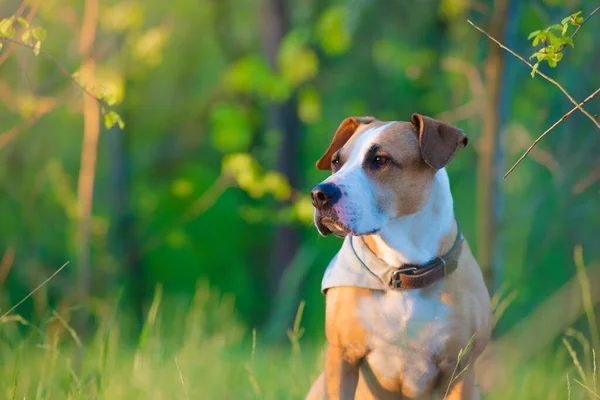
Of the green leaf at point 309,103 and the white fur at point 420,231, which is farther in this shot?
the green leaf at point 309,103

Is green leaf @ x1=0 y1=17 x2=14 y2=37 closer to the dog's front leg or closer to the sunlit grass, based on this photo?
the sunlit grass

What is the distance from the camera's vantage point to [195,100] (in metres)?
15.0

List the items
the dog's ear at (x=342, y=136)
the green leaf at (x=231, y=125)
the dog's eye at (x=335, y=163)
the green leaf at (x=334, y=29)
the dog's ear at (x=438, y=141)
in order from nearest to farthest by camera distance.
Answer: the dog's ear at (x=438, y=141) < the dog's eye at (x=335, y=163) < the dog's ear at (x=342, y=136) < the green leaf at (x=334, y=29) < the green leaf at (x=231, y=125)

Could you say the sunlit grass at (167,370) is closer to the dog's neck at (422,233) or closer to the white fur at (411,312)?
Result: the white fur at (411,312)

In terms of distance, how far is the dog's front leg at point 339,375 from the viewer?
3.72 m

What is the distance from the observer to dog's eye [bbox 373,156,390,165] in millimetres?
3762

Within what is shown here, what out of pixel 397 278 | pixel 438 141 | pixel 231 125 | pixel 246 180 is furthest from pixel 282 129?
pixel 397 278

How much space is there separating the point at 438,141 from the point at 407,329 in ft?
2.67

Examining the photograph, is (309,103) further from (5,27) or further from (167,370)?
→ (5,27)

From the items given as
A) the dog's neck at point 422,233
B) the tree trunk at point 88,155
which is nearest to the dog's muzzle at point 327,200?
the dog's neck at point 422,233

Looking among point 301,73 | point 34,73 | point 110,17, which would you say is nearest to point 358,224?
point 301,73

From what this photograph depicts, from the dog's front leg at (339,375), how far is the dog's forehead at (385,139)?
2.85ft

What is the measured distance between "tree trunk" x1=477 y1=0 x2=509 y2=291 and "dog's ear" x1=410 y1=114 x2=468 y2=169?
2746 millimetres

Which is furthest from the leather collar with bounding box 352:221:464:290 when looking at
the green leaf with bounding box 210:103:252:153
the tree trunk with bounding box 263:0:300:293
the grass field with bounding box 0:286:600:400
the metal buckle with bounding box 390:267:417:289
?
the tree trunk with bounding box 263:0:300:293
